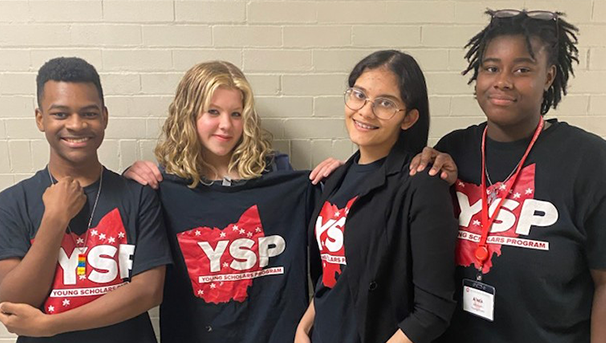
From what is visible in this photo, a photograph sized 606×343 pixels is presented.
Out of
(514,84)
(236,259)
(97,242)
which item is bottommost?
(236,259)

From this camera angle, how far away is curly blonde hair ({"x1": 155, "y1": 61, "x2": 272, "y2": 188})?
1.79 metres

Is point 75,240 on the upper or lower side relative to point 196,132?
lower

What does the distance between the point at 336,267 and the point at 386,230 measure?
0.76 ft

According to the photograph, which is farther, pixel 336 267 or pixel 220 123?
pixel 220 123

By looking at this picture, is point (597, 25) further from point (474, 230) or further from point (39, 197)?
point (39, 197)

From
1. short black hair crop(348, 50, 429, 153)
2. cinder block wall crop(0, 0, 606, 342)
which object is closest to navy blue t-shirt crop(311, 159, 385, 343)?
short black hair crop(348, 50, 429, 153)

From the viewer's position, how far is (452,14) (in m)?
2.23

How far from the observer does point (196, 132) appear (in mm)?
1809

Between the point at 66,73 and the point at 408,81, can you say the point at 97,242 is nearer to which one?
the point at 66,73

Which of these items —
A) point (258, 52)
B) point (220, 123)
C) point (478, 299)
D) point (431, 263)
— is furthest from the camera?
point (258, 52)

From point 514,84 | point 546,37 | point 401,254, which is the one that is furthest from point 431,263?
point 546,37

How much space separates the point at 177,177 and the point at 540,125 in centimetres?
126

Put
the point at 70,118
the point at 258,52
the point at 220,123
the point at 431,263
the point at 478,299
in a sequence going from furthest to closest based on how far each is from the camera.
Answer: the point at 258,52, the point at 220,123, the point at 70,118, the point at 478,299, the point at 431,263

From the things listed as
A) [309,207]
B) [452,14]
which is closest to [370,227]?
[309,207]
